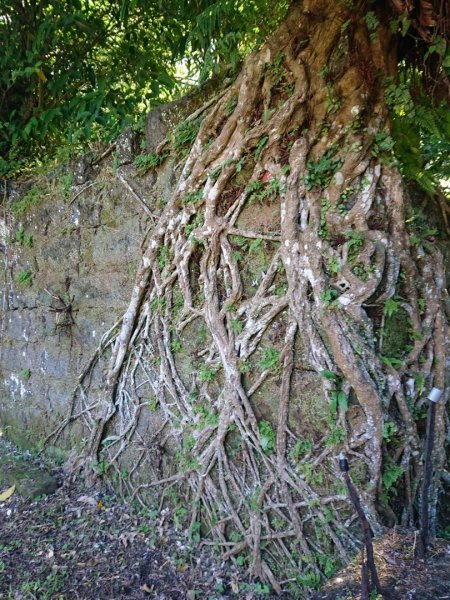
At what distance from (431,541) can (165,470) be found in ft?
5.67

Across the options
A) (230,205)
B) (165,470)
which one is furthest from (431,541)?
(230,205)

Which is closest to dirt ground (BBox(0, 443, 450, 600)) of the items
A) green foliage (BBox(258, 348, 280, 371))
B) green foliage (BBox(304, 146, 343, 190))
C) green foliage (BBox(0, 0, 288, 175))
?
green foliage (BBox(258, 348, 280, 371))

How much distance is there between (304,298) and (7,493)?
266 cm

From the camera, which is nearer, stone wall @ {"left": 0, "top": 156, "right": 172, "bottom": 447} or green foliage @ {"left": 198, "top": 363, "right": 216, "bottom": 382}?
green foliage @ {"left": 198, "top": 363, "right": 216, "bottom": 382}

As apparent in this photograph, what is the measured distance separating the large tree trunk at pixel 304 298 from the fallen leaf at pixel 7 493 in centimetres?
141

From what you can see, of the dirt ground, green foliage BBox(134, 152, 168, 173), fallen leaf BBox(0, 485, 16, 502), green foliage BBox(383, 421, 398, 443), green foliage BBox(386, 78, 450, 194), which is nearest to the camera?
green foliage BBox(383, 421, 398, 443)

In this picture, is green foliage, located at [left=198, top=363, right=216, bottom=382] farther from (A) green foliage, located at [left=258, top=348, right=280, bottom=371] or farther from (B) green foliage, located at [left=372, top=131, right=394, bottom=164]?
(B) green foliage, located at [left=372, top=131, right=394, bottom=164]

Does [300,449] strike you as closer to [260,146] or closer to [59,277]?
[260,146]

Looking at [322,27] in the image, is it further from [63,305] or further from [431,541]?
[63,305]

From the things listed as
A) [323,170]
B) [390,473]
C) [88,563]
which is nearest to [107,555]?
[88,563]

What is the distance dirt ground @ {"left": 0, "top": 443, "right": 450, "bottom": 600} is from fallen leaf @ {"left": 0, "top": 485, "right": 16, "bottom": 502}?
8cm

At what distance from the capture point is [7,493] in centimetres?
334

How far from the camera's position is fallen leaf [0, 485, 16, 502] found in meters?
3.31

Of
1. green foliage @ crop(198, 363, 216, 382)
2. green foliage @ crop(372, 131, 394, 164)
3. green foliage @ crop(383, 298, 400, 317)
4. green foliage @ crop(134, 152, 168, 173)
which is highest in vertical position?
green foliage @ crop(134, 152, 168, 173)
